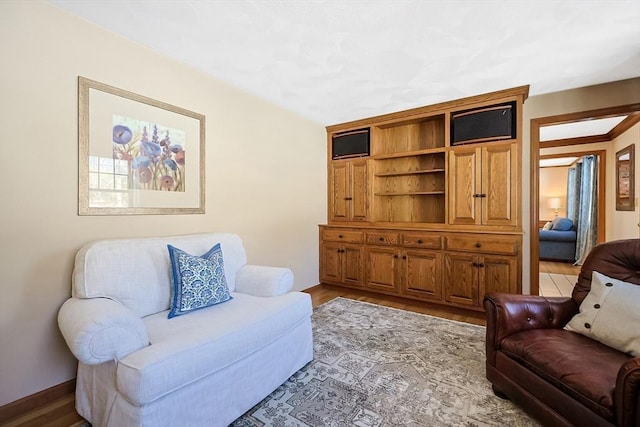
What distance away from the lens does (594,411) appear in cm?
114

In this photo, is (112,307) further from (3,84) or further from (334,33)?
(334,33)

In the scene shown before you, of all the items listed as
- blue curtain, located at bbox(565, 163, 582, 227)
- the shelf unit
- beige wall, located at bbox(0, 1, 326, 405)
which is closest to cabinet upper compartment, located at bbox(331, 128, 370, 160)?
the shelf unit

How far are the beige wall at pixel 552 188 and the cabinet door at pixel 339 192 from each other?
23.6ft

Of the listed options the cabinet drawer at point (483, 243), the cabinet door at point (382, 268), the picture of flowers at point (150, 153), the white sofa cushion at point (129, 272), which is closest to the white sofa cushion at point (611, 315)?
the cabinet drawer at point (483, 243)

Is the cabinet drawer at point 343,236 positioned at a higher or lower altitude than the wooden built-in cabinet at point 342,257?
higher

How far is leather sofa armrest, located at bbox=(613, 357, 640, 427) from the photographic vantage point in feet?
3.31

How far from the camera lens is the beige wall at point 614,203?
13.0 feet

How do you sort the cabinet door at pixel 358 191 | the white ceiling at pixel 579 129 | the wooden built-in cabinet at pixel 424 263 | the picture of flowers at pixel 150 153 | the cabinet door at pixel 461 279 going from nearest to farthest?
the picture of flowers at pixel 150 153
the wooden built-in cabinet at pixel 424 263
the cabinet door at pixel 461 279
the cabinet door at pixel 358 191
the white ceiling at pixel 579 129

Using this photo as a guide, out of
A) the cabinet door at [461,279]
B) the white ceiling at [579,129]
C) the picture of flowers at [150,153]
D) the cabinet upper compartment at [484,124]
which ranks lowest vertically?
the cabinet door at [461,279]

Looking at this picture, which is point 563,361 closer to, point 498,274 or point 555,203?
point 498,274

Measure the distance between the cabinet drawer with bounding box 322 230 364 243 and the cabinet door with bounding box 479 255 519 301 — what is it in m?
1.42

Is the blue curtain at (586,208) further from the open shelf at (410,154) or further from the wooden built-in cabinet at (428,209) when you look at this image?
the open shelf at (410,154)

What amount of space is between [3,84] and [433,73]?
2988 millimetres

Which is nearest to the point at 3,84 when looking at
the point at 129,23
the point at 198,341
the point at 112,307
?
the point at 129,23
